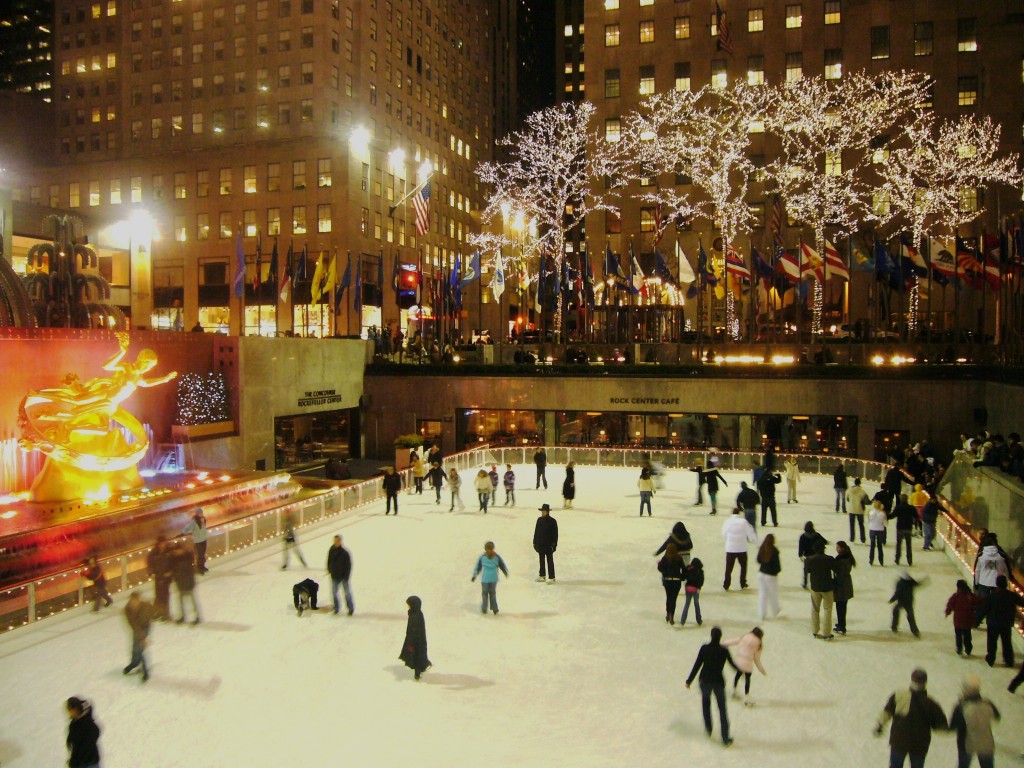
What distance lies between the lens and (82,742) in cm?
639

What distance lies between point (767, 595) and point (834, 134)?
134 ft

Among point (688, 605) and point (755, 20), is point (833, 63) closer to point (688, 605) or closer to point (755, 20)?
point (755, 20)

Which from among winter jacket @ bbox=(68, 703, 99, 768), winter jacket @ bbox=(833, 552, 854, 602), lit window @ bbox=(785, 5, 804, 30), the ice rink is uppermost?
lit window @ bbox=(785, 5, 804, 30)

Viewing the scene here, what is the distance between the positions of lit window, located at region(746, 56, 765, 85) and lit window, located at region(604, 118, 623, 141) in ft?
26.6

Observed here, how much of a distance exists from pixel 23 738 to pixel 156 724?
1295 millimetres

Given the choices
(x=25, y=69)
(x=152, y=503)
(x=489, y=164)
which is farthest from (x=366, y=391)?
(x=25, y=69)

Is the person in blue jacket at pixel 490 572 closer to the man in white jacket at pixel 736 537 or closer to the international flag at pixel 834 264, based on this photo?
the man in white jacket at pixel 736 537

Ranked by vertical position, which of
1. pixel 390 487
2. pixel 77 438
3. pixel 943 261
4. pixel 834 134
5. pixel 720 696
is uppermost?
pixel 834 134

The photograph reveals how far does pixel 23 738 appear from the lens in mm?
7977

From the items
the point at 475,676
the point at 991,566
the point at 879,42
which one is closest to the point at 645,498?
the point at 991,566

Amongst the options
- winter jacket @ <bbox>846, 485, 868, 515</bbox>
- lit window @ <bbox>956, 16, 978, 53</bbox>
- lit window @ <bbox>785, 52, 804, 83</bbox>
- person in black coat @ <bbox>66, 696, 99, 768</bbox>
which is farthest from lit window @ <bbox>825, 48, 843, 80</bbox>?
person in black coat @ <bbox>66, 696, 99, 768</bbox>

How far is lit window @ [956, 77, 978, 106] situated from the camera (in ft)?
145

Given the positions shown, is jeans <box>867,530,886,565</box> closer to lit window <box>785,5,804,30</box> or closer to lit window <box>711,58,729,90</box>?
lit window <box>711,58,729,90</box>

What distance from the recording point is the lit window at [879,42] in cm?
4506
